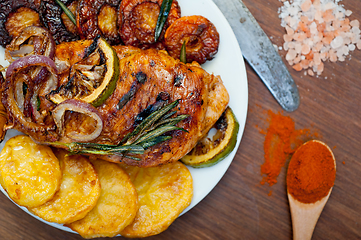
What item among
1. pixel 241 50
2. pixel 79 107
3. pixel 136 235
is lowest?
pixel 136 235

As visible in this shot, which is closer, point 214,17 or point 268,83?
point 214,17

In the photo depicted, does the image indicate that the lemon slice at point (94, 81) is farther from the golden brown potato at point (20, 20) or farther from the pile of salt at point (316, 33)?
the pile of salt at point (316, 33)

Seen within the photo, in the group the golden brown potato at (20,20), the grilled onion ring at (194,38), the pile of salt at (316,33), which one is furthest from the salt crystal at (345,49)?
the golden brown potato at (20,20)

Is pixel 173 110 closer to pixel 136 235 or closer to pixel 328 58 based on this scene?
pixel 136 235

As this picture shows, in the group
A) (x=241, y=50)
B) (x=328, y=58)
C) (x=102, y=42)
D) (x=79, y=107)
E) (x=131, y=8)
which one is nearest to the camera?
(x=79, y=107)

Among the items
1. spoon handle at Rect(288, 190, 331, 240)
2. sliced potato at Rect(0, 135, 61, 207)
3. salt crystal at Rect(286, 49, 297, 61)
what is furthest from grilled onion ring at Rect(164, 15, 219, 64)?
spoon handle at Rect(288, 190, 331, 240)

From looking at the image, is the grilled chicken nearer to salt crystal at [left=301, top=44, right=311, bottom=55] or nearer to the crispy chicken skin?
the crispy chicken skin

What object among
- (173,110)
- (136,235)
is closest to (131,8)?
(173,110)
